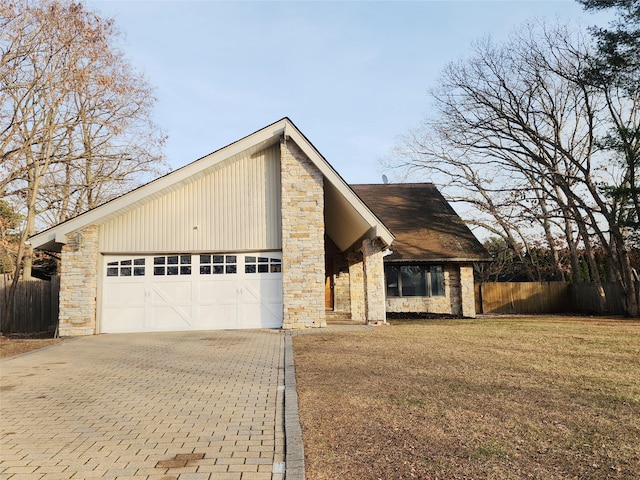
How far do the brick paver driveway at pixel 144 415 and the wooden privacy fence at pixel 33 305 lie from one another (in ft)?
29.8

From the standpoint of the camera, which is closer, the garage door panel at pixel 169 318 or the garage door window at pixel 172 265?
the garage door panel at pixel 169 318

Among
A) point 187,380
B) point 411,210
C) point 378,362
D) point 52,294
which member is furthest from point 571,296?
point 52,294

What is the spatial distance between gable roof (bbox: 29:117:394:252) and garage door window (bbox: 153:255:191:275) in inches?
72.1

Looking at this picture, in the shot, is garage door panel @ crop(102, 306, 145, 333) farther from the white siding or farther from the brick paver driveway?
the brick paver driveway

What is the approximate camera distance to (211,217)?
1459cm

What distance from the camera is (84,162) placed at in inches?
872

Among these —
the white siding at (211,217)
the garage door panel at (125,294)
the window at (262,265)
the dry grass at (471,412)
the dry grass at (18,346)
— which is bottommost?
the dry grass at (471,412)

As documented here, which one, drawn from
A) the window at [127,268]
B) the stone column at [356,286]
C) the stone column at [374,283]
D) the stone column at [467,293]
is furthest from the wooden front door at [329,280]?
the window at [127,268]

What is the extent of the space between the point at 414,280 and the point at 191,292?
10397mm

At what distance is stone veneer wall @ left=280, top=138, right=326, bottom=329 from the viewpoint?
14078 millimetres

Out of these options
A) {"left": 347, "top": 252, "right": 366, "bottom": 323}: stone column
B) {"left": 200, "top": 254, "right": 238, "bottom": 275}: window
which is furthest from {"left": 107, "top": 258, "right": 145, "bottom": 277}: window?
{"left": 347, "top": 252, "right": 366, "bottom": 323}: stone column

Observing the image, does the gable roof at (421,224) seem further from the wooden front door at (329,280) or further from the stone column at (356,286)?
the wooden front door at (329,280)

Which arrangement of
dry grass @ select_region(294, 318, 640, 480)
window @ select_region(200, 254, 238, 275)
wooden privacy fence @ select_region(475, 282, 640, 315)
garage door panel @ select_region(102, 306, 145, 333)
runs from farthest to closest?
wooden privacy fence @ select_region(475, 282, 640, 315)
window @ select_region(200, 254, 238, 275)
garage door panel @ select_region(102, 306, 145, 333)
dry grass @ select_region(294, 318, 640, 480)

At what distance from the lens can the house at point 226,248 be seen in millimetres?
14102
